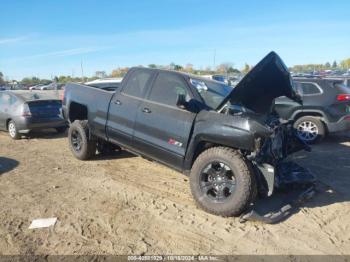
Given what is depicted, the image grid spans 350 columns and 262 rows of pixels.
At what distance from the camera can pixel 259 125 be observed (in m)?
4.77

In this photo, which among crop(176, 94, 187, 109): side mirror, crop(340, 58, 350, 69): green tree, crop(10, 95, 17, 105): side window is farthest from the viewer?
crop(340, 58, 350, 69): green tree

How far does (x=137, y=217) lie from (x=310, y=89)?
730 cm

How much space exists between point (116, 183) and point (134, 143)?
0.77 m

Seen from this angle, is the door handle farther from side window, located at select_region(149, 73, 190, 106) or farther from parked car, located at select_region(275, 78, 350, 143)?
parked car, located at select_region(275, 78, 350, 143)

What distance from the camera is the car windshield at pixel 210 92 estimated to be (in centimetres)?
570

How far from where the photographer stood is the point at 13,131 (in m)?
10.8

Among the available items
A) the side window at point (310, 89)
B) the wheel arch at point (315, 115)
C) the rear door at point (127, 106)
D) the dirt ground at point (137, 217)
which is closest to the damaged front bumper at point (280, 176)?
the dirt ground at point (137, 217)

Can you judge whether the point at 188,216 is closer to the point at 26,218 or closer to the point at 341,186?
the point at 26,218

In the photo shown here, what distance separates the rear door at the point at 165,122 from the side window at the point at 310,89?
5.67m

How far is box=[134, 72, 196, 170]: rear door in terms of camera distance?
550 cm

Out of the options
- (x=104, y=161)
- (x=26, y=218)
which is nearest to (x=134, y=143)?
(x=104, y=161)

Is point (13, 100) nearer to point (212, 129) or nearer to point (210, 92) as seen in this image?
point (210, 92)

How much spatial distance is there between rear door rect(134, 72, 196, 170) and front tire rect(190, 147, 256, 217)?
0.48 metres

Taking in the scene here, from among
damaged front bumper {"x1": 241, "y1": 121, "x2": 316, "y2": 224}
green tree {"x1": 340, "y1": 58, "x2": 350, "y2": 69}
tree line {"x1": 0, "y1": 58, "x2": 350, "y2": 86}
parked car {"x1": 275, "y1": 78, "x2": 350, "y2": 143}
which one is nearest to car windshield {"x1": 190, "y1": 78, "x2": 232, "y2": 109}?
damaged front bumper {"x1": 241, "y1": 121, "x2": 316, "y2": 224}
